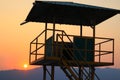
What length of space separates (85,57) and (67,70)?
1.34m

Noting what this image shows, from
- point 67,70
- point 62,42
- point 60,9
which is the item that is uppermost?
point 60,9

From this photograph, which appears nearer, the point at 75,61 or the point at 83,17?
the point at 75,61

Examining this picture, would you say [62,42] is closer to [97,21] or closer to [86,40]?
[86,40]

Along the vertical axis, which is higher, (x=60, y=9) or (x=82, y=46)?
(x=60, y=9)

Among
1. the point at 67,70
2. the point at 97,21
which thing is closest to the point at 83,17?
the point at 97,21

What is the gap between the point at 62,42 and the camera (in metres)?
24.7

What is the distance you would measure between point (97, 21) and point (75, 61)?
500 cm

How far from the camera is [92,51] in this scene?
2666cm

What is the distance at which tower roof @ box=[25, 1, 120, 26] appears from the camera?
24.9 meters

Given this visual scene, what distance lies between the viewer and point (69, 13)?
2683 centimetres

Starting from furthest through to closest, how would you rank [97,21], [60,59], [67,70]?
1. [97,21]
2. [67,70]
3. [60,59]

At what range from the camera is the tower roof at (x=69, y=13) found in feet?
81.8

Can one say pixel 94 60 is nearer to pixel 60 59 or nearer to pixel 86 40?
pixel 86 40

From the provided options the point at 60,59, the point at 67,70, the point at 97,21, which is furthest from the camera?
the point at 97,21
